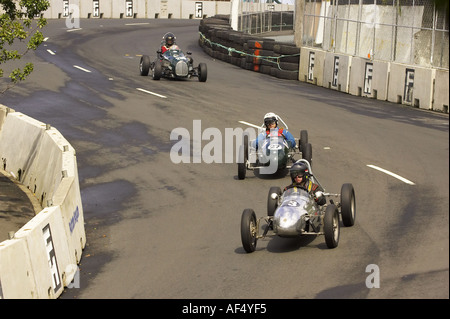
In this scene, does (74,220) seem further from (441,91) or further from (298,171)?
(441,91)

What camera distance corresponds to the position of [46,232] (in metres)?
10.4

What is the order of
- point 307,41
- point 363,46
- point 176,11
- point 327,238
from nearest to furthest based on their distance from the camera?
point 327,238
point 363,46
point 307,41
point 176,11

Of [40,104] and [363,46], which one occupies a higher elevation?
[363,46]

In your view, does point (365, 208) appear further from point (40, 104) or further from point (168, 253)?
point (40, 104)

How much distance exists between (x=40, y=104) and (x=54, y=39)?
19.7 meters

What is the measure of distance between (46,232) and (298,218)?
3.57 metres

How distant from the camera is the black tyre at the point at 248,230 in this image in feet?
38.2

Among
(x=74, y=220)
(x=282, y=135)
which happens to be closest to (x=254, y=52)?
Result: (x=282, y=135)

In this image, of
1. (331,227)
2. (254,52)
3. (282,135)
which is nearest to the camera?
(331,227)

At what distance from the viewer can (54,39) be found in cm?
4534

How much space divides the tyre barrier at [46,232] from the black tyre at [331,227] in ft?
11.9

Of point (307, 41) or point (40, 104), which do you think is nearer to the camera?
point (40, 104)
